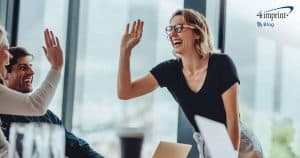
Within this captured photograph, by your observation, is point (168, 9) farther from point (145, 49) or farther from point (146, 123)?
point (146, 123)

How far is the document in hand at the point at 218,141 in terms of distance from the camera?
7.37 feet

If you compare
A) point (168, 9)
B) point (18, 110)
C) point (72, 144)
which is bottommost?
point (72, 144)

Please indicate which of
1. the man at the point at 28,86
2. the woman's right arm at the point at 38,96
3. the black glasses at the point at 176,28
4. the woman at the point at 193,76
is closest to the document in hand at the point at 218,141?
the woman at the point at 193,76

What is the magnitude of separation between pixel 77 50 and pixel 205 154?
0.90 metres

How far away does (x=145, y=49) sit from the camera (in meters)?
2.62

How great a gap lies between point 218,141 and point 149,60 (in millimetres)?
590

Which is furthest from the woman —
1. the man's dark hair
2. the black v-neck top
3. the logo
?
the man's dark hair

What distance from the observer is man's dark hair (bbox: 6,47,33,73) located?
2.63 metres

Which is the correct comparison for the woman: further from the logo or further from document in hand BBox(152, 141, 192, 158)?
the logo

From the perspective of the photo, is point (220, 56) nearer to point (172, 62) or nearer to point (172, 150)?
point (172, 62)

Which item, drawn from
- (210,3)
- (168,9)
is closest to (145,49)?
(168,9)

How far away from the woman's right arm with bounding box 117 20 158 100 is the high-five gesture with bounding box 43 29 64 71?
29 cm

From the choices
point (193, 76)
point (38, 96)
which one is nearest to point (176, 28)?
point (193, 76)

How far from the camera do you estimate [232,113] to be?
2.33 m
